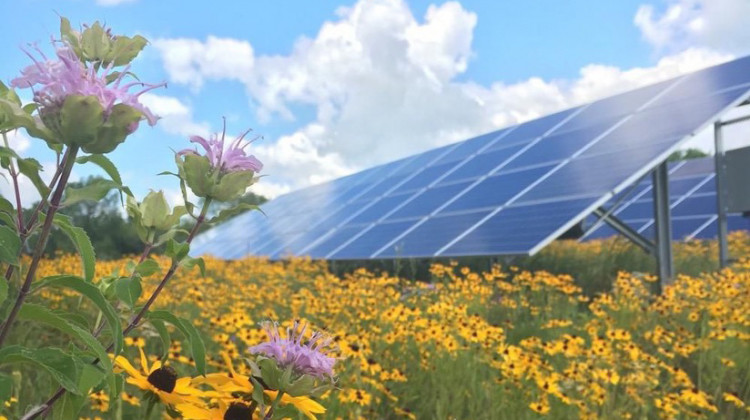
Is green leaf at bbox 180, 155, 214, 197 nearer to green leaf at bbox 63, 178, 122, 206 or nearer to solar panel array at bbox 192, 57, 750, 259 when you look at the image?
green leaf at bbox 63, 178, 122, 206

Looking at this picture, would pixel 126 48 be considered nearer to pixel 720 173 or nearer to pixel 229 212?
pixel 229 212

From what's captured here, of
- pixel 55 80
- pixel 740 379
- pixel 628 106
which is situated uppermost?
pixel 628 106

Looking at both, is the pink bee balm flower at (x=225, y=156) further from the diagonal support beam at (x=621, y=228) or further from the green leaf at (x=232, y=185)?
the diagonal support beam at (x=621, y=228)

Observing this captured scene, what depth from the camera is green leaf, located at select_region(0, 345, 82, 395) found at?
87 cm

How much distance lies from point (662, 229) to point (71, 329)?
26.1ft

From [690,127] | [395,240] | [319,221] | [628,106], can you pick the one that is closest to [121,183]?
A: [690,127]

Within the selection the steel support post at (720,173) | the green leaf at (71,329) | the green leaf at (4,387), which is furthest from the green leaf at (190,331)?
the steel support post at (720,173)

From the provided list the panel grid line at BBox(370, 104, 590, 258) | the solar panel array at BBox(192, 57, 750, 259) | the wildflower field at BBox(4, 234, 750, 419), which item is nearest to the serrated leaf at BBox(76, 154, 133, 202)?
the wildflower field at BBox(4, 234, 750, 419)

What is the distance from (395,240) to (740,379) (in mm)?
5247

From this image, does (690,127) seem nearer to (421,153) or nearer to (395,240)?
(395,240)

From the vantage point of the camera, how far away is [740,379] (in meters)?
4.50

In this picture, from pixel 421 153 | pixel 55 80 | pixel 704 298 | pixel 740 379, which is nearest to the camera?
pixel 55 80

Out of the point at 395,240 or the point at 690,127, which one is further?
the point at 395,240

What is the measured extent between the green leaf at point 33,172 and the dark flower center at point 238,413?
0.47m
